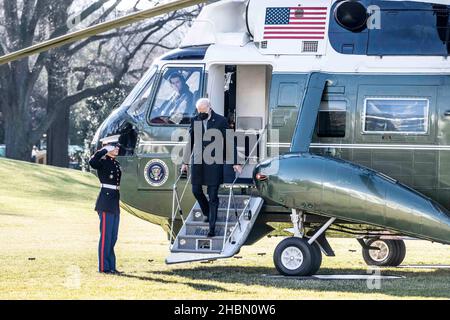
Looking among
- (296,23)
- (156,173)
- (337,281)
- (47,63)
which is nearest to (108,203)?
(156,173)

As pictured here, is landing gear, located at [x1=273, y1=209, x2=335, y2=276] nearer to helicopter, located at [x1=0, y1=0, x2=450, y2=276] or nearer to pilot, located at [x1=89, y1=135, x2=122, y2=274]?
helicopter, located at [x1=0, y1=0, x2=450, y2=276]

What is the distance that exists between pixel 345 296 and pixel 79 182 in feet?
91.4

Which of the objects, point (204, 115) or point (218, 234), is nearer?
point (204, 115)

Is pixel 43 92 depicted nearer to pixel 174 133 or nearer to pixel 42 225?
pixel 42 225

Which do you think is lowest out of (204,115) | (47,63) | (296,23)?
(204,115)

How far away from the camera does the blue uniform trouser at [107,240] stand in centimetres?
1439

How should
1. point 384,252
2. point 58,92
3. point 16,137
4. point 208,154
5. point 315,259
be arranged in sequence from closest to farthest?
point 315,259 < point 208,154 < point 384,252 < point 16,137 < point 58,92

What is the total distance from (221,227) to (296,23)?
116 inches

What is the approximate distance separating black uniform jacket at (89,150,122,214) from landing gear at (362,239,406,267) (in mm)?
4198

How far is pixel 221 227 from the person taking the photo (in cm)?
1471

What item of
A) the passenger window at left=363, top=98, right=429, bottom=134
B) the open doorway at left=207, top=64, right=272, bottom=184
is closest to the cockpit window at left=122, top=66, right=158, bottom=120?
the open doorway at left=207, top=64, right=272, bottom=184

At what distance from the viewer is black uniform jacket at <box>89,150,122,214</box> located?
14.5 metres

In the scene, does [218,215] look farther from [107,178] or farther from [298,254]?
[107,178]

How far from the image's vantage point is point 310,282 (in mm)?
13789
